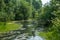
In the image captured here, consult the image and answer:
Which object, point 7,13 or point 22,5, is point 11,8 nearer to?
point 7,13

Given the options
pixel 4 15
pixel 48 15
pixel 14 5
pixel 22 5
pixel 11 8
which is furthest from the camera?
pixel 22 5

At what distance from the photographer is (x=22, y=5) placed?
95250 mm

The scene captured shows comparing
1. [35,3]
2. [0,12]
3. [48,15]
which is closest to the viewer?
[48,15]

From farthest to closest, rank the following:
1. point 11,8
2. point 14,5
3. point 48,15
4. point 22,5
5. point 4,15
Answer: point 22,5
point 14,5
point 11,8
point 4,15
point 48,15

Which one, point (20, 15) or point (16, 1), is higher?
point (16, 1)

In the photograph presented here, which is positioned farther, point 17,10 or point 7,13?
point 17,10

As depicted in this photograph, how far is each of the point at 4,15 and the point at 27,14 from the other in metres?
28.6

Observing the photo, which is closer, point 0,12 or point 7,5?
point 0,12

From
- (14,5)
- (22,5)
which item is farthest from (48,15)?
(22,5)

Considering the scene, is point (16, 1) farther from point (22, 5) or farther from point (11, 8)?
point (11, 8)

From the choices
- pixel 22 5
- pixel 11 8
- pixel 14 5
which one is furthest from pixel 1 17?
pixel 22 5

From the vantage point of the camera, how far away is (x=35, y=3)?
133000 mm

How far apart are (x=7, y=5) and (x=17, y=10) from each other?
1434 cm

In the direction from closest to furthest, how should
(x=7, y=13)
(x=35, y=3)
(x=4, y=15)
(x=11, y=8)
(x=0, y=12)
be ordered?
(x=0, y=12) < (x=4, y=15) < (x=7, y=13) < (x=11, y=8) < (x=35, y=3)
